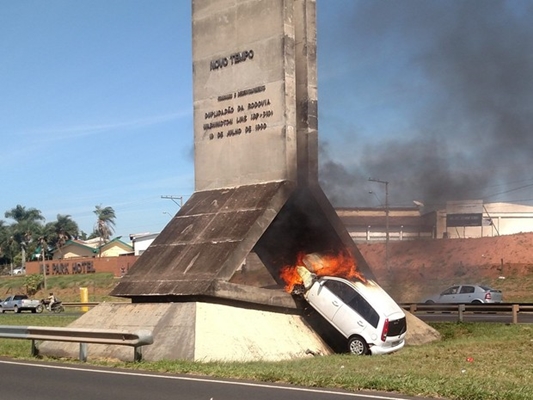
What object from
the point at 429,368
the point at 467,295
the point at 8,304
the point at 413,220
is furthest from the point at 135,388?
the point at 8,304

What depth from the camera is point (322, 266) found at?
22453 mm

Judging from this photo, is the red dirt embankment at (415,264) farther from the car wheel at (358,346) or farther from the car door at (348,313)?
the car wheel at (358,346)

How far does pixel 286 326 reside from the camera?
66.8ft

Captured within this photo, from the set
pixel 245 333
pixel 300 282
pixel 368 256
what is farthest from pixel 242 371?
pixel 368 256

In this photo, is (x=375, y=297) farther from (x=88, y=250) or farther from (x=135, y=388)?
(x=88, y=250)

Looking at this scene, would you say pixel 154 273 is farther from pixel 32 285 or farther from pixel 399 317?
pixel 32 285

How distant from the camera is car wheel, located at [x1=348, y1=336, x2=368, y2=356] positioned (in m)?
19.4

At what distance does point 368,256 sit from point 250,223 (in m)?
6.66

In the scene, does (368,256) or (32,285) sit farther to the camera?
(32,285)

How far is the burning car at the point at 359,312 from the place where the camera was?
63.7 feet

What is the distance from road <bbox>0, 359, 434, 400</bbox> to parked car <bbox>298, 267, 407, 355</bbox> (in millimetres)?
7215

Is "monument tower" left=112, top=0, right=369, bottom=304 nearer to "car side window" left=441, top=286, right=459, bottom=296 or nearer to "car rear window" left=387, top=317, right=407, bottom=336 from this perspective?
"car rear window" left=387, top=317, right=407, bottom=336

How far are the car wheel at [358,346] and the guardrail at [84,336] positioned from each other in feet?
19.2

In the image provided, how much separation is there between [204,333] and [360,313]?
4.38 m
